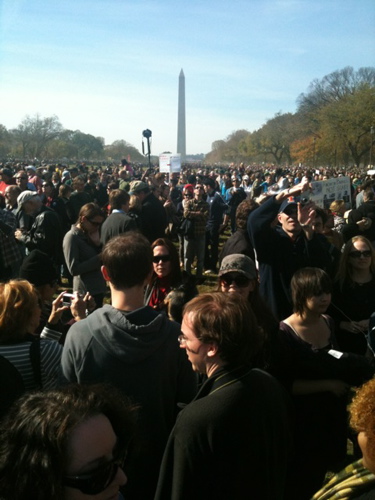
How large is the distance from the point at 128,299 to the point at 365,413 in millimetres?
1208

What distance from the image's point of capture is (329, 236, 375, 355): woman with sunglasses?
402 centimetres

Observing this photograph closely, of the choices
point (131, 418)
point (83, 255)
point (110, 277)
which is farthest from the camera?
point (83, 255)

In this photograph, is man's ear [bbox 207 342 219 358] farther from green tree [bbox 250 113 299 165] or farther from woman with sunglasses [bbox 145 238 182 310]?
green tree [bbox 250 113 299 165]

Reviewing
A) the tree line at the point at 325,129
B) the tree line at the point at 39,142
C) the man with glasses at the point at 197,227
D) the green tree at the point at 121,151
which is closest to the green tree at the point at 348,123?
the tree line at the point at 325,129

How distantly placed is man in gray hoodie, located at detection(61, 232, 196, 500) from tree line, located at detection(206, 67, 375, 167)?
43255 millimetres

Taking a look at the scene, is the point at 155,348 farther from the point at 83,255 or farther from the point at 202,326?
the point at 83,255

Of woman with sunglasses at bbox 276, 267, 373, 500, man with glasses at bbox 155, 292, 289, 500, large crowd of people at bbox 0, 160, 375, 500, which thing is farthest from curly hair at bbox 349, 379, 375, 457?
woman with sunglasses at bbox 276, 267, 373, 500

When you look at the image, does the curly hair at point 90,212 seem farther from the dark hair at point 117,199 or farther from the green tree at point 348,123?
the green tree at point 348,123

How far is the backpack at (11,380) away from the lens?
2232 mm

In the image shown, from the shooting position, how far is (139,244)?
253cm

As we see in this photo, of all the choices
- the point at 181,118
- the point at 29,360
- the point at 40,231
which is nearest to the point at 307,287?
the point at 29,360

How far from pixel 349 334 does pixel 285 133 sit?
82083 millimetres

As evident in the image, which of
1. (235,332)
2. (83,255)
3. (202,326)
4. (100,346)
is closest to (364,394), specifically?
(235,332)

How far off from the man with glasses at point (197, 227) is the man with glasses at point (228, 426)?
6.53 meters
